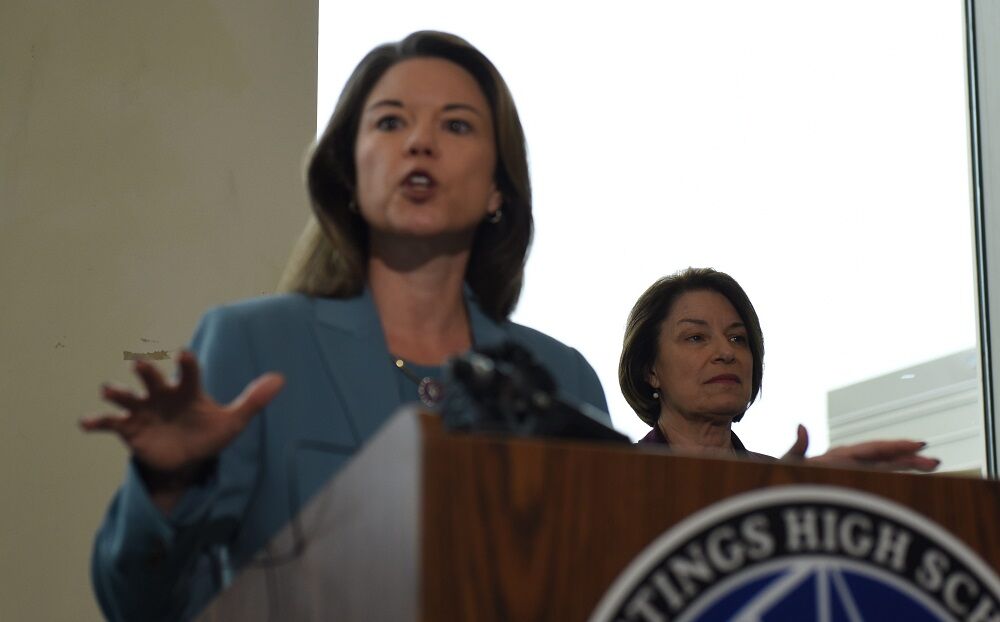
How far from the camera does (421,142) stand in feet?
4.99

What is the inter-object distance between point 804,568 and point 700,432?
6.51 feet

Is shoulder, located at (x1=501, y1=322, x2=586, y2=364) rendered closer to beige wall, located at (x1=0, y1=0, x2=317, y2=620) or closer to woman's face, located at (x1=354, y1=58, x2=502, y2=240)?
woman's face, located at (x1=354, y1=58, x2=502, y2=240)

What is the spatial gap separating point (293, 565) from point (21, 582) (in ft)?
5.01

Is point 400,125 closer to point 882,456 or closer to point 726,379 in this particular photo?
point 882,456

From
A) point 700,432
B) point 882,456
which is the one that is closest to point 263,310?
point 882,456

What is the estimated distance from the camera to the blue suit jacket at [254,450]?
125 centimetres

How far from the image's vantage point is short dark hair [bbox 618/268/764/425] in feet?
10.0

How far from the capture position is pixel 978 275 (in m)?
3.64

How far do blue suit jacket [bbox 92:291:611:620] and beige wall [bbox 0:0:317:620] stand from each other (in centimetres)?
105

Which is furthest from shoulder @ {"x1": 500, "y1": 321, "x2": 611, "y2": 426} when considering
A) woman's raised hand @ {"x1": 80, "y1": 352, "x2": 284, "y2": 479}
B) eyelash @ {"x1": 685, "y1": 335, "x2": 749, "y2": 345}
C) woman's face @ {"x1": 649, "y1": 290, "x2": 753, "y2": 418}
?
eyelash @ {"x1": 685, "y1": 335, "x2": 749, "y2": 345}

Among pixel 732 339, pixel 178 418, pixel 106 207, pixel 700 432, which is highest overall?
pixel 106 207

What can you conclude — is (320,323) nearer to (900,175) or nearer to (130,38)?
(130,38)

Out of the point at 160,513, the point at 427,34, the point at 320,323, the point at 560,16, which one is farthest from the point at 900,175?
the point at 160,513

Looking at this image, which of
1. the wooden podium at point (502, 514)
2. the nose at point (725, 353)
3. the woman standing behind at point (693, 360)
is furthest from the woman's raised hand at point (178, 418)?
the nose at point (725, 353)
